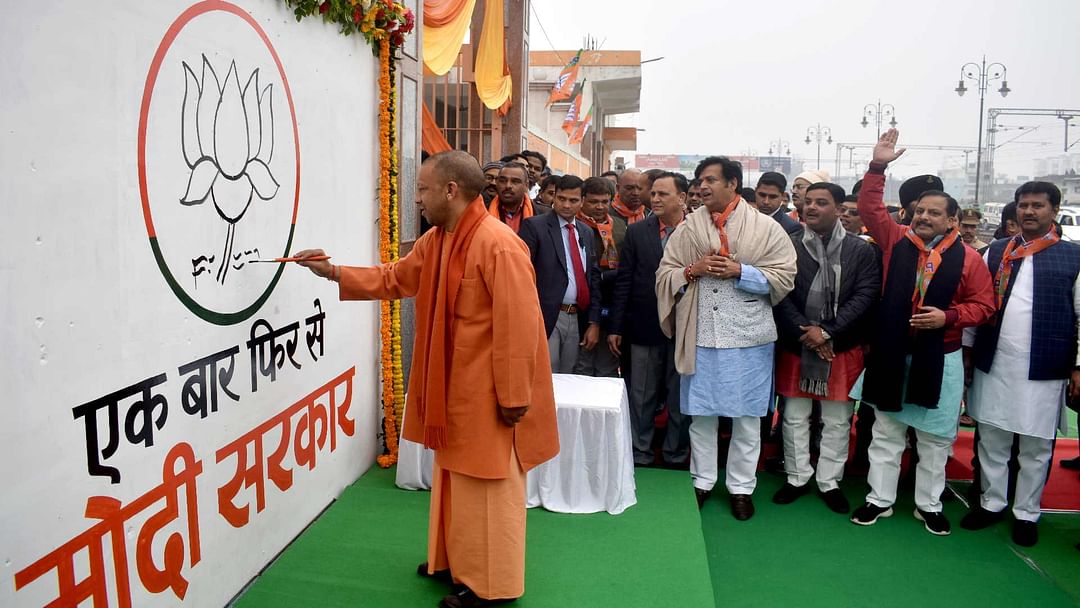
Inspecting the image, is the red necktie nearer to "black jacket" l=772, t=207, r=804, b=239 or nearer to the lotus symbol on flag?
"black jacket" l=772, t=207, r=804, b=239

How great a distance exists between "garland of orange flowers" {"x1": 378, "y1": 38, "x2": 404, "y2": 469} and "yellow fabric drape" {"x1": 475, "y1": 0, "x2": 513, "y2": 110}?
403 centimetres

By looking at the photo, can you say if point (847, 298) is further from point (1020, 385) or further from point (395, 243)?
point (395, 243)

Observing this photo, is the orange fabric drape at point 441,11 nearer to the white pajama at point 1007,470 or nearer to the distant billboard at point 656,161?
the white pajama at point 1007,470

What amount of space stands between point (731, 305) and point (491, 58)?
518 centimetres

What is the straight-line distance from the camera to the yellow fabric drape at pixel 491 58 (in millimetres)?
8555

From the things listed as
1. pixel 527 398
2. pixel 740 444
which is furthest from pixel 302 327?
pixel 740 444

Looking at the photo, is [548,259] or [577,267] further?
[577,267]

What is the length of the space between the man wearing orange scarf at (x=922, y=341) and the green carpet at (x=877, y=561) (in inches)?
8.4

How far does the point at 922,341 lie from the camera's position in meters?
4.23

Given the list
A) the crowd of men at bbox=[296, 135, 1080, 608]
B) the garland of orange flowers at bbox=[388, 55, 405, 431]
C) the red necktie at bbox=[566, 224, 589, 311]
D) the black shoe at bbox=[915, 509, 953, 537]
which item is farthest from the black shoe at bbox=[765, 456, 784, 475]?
the garland of orange flowers at bbox=[388, 55, 405, 431]

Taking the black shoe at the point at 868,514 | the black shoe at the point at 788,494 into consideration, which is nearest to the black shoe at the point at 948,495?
the black shoe at the point at 868,514

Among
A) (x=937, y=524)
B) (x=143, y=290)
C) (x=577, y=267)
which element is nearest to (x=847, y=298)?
(x=937, y=524)

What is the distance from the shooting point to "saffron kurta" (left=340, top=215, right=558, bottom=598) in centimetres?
298

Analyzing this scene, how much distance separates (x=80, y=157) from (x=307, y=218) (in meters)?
1.52
